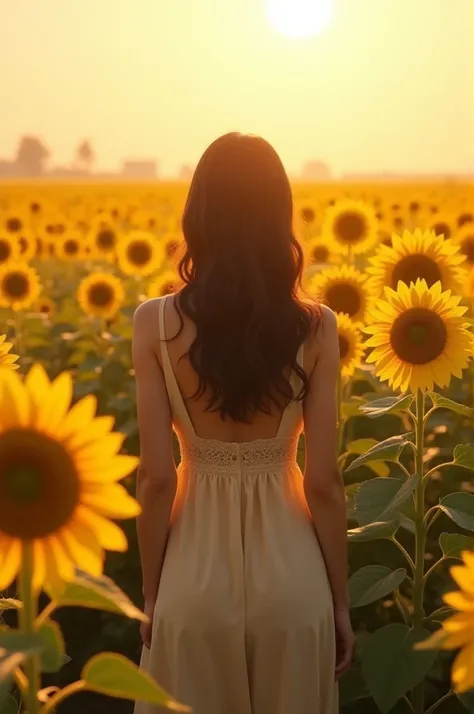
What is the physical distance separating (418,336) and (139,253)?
615 centimetres

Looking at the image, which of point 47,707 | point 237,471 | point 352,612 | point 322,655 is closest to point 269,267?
point 237,471

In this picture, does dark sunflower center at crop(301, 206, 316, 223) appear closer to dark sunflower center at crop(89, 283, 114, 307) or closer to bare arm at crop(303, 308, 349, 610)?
dark sunflower center at crop(89, 283, 114, 307)

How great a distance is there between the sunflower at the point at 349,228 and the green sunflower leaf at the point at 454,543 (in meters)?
4.75

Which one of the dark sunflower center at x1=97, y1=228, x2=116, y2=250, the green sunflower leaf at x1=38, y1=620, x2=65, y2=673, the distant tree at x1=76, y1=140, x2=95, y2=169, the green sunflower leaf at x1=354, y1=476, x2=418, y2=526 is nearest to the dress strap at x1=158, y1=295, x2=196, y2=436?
the green sunflower leaf at x1=354, y1=476, x2=418, y2=526

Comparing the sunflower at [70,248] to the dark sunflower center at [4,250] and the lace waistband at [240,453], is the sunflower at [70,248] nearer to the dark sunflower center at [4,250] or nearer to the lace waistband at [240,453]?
the dark sunflower center at [4,250]

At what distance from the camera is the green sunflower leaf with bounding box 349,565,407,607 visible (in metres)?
3.08

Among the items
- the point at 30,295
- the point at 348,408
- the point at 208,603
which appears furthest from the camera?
the point at 30,295

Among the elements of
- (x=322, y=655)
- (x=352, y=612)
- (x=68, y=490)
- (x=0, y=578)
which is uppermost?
(x=68, y=490)

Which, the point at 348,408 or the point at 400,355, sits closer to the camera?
the point at 400,355

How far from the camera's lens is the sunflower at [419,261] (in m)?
Result: 4.61

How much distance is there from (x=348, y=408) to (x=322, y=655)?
2.01 meters

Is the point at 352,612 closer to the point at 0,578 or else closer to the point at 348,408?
the point at 348,408

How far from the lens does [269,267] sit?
2693 millimetres

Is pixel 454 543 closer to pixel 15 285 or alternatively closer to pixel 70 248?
pixel 15 285
